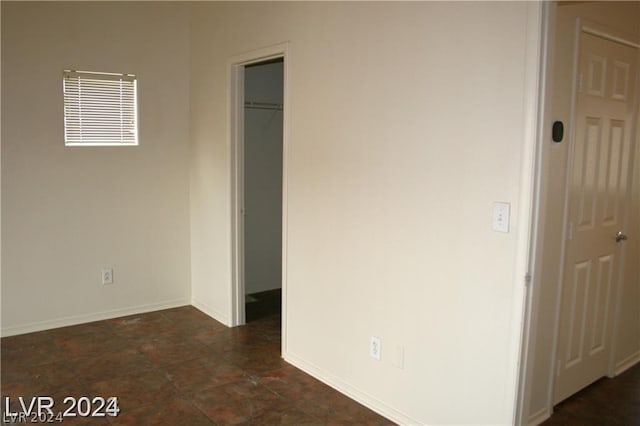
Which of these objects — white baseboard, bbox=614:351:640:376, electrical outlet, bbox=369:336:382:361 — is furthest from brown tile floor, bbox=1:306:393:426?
white baseboard, bbox=614:351:640:376

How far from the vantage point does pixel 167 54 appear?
4504mm

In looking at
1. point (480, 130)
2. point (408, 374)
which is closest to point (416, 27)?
point (480, 130)

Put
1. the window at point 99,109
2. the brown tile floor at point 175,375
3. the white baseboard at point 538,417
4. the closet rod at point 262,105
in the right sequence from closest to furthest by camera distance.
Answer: the white baseboard at point 538,417 < the brown tile floor at point 175,375 < the window at point 99,109 < the closet rod at point 262,105

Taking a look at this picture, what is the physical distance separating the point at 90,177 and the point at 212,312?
1.50 meters

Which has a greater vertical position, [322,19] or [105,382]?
[322,19]

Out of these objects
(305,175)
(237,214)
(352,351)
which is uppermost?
(305,175)

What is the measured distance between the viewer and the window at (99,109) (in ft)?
13.5

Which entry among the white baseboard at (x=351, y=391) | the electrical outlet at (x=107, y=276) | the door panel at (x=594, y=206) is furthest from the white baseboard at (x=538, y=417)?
the electrical outlet at (x=107, y=276)

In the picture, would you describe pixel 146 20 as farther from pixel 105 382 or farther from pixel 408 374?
pixel 408 374

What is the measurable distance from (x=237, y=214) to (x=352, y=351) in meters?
1.60

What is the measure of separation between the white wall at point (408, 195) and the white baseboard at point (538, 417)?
1.44 feet

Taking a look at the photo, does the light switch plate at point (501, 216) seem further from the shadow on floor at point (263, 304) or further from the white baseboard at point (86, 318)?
the white baseboard at point (86, 318)

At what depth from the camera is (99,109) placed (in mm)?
4258

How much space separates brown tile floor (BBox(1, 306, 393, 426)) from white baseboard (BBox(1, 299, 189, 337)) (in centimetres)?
7
